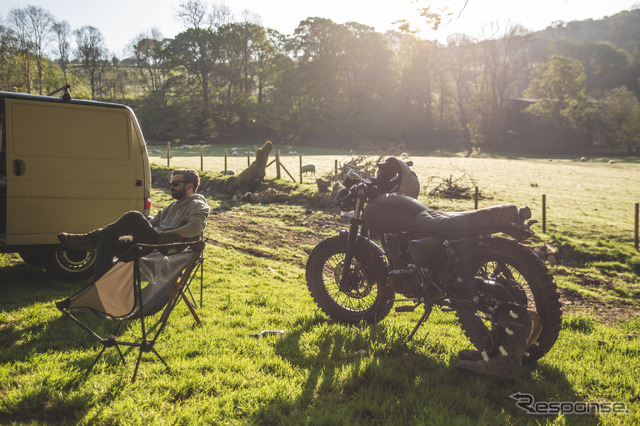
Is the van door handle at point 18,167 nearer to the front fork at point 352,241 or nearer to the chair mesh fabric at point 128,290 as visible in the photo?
the chair mesh fabric at point 128,290

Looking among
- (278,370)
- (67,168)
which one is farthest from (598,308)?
(67,168)

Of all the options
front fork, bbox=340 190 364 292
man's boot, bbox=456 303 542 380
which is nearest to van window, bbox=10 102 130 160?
front fork, bbox=340 190 364 292

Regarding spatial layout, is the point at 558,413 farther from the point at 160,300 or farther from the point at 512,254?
the point at 160,300

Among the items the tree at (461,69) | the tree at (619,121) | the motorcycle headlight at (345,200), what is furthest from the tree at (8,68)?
the tree at (619,121)

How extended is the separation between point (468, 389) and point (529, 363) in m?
0.75

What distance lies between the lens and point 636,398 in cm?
324

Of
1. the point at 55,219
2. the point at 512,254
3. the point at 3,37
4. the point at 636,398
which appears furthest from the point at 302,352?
the point at 3,37

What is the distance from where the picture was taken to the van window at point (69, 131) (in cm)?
558

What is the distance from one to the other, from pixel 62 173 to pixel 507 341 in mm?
5665

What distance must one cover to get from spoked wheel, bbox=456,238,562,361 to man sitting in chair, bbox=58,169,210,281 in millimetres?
2700

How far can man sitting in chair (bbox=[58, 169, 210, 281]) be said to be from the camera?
440 cm

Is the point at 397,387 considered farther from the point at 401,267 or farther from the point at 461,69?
the point at 461,69

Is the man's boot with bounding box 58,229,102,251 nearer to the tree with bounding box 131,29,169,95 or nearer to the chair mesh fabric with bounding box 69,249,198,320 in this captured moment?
the chair mesh fabric with bounding box 69,249,198,320

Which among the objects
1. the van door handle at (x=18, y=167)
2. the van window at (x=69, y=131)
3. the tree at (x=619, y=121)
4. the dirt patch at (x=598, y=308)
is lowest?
the dirt patch at (x=598, y=308)
